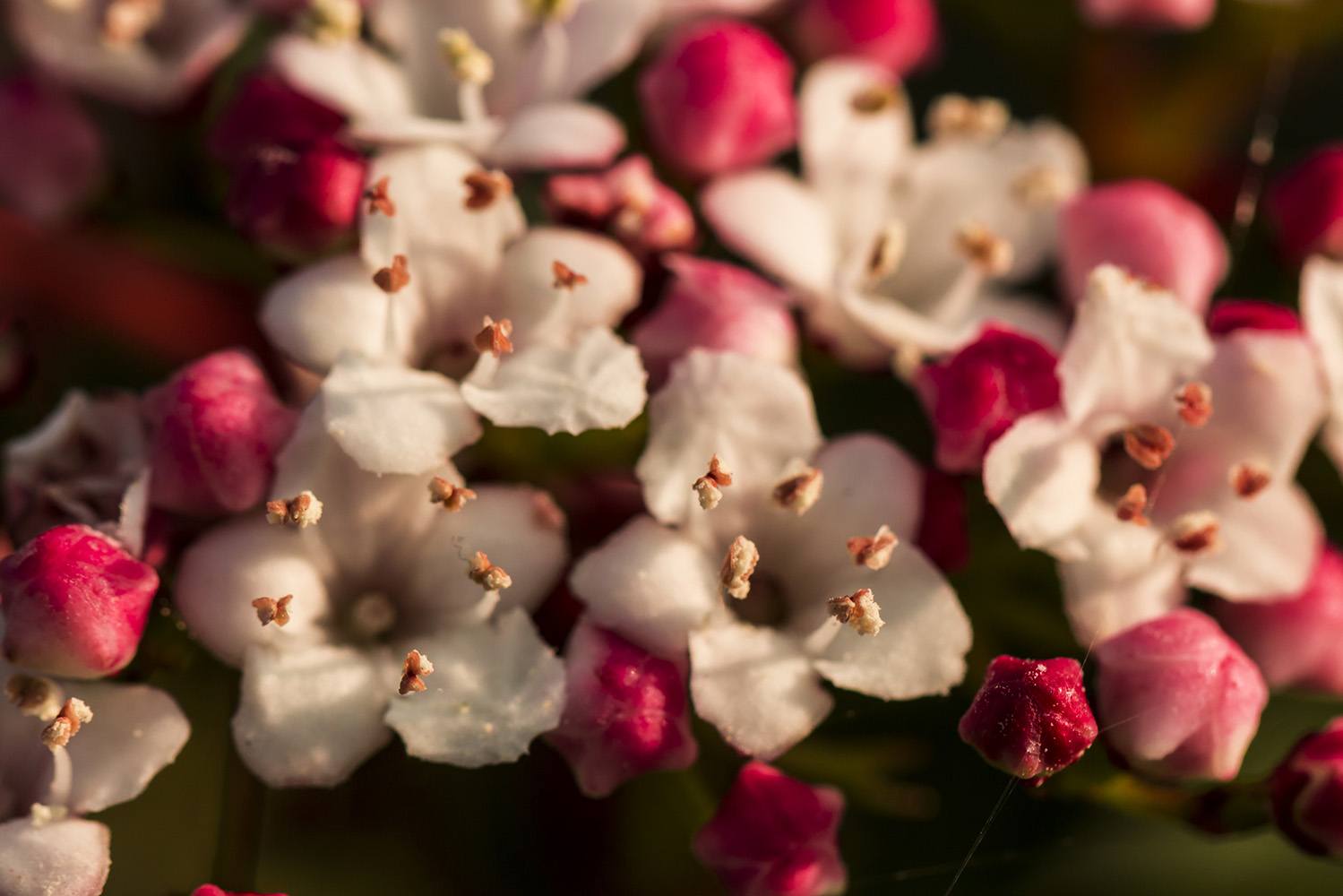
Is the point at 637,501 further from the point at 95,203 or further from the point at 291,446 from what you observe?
the point at 95,203

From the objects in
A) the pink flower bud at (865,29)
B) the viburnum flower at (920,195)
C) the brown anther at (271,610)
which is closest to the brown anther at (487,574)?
the brown anther at (271,610)

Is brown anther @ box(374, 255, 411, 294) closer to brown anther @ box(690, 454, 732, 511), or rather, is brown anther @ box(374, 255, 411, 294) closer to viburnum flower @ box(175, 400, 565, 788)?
viburnum flower @ box(175, 400, 565, 788)

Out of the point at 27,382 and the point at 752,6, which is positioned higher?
the point at 752,6

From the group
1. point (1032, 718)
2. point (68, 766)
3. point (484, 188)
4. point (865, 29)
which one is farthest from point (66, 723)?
point (865, 29)

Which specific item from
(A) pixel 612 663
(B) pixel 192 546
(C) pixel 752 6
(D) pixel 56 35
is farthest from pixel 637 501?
(D) pixel 56 35

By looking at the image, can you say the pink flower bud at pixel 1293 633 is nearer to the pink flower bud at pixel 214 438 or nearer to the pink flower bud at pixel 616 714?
the pink flower bud at pixel 616 714

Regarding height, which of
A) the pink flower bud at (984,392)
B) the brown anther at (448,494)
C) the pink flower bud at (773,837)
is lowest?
the pink flower bud at (773,837)
